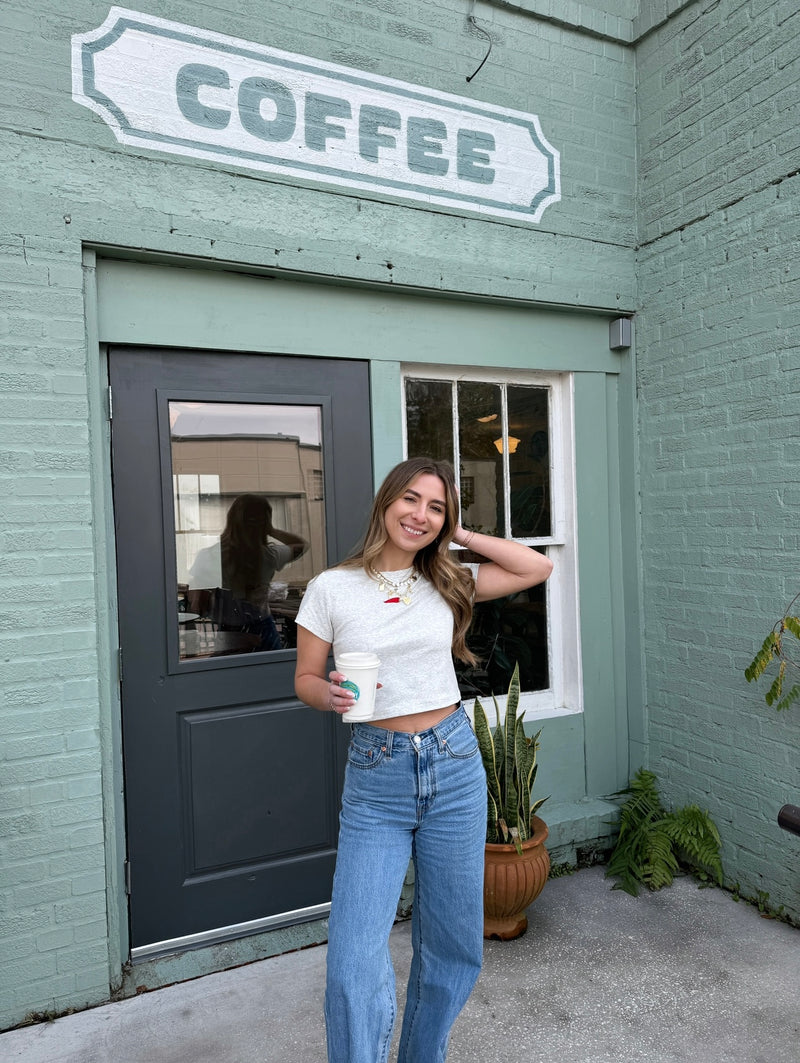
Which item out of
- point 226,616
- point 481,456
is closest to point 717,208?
point 481,456

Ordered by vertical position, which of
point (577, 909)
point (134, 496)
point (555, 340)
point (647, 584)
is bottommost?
point (577, 909)

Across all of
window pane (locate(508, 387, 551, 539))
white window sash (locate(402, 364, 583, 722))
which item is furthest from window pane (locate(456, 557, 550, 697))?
window pane (locate(508, 387, 551, 539))

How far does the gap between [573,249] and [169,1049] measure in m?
3.97

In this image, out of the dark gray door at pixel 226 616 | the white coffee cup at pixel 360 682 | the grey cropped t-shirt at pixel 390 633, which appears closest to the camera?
the white coffee cup at pixel 360 682

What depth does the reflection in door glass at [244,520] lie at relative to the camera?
10.8 feet

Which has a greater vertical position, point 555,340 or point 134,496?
point 555,340

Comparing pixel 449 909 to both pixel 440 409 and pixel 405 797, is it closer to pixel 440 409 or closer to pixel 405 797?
pixel 405 797

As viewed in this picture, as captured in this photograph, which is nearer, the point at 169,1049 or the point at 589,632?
the point at 169,1049

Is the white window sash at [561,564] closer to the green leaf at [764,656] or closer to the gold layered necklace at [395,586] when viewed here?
the green leaf at [764,656]

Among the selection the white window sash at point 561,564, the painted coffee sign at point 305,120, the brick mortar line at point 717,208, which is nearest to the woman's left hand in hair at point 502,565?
the white window sash at point 561,564

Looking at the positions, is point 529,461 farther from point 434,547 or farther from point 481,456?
point 434,547

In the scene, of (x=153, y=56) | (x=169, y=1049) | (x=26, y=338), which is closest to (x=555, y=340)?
(x=153, y=56)

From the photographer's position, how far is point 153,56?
10.0 ft

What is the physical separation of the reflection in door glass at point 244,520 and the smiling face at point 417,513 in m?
1.28
